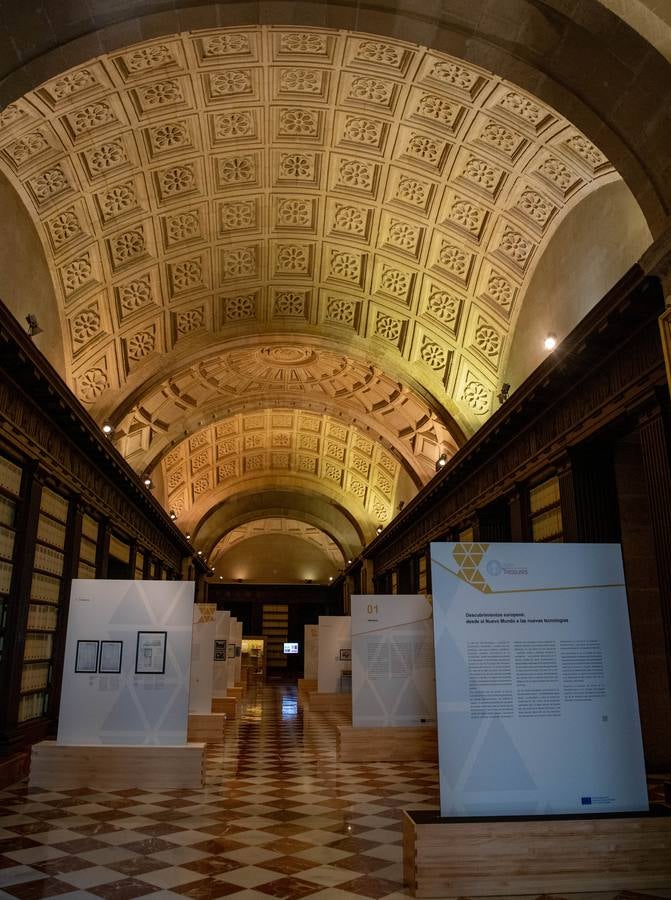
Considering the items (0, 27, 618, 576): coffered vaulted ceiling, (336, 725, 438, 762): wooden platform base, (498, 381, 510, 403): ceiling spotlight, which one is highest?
(0, 27, 618, 576): coffered vaulted ceiling

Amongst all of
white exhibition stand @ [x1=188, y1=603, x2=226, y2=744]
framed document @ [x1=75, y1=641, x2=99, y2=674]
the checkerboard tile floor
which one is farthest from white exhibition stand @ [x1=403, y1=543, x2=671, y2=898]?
white exhibition stand @ [x1=188, y1=603, x2=226, y2=744]

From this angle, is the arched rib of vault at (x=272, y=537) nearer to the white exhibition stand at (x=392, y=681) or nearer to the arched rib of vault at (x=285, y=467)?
the arched rib of vault at (x=285, y=467)

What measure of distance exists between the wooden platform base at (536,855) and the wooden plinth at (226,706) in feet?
36.0

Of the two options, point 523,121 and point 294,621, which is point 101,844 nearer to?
point 523,121

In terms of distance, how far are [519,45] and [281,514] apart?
2651 centimetres

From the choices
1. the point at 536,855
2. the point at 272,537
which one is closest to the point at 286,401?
the point at 536,855

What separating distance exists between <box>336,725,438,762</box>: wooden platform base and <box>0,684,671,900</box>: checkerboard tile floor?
15.7 inches

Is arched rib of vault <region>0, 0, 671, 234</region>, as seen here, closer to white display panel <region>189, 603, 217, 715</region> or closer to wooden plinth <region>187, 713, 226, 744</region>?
white display panel <region>189, 603, 217, 715</region>

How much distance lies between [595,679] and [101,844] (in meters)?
3.91

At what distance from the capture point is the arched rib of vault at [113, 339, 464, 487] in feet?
59.0

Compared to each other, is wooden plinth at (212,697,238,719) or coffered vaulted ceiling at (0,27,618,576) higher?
coffered vaulted ceiling at (0,27,618,576)

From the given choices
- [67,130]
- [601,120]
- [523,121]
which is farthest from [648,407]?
[67,130]

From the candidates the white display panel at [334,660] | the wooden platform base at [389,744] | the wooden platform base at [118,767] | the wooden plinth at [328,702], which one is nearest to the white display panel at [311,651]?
the white display panel at [334,660]

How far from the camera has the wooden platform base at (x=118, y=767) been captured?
7707 mm
